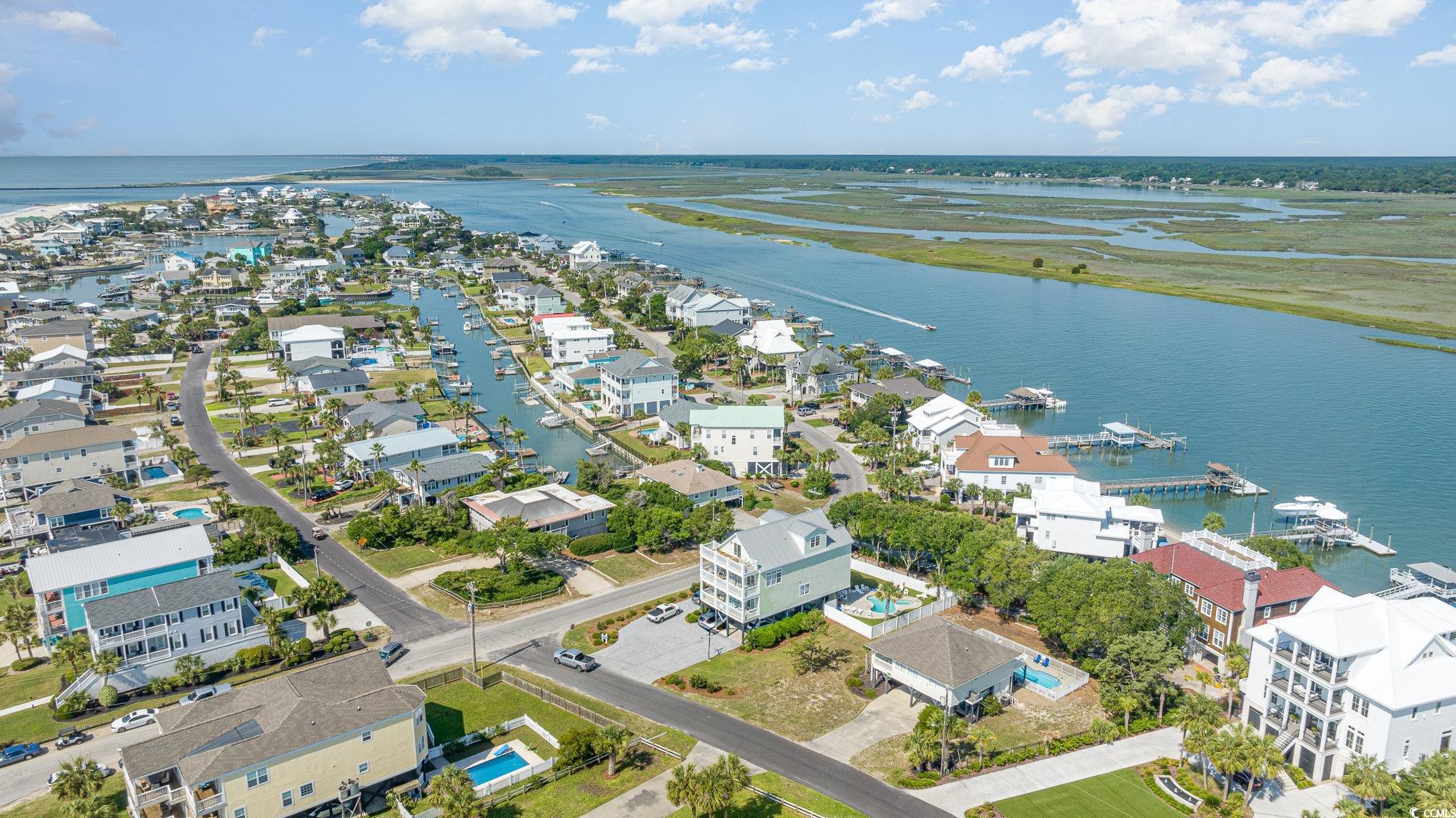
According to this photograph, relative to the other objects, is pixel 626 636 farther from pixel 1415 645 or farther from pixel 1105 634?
pixel 1415 645

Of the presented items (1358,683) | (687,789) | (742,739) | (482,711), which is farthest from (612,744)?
(1358,683)

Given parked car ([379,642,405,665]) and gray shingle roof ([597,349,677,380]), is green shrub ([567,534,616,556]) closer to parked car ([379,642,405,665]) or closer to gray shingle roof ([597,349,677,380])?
parked car ([379,642,405,665])

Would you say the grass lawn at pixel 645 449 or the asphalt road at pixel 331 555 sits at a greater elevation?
the grass lawn at pixel 645 449

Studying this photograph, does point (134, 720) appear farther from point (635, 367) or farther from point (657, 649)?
point (635, 367)

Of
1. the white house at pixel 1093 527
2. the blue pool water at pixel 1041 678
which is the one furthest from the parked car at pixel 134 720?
the white house at pixel 1093 527

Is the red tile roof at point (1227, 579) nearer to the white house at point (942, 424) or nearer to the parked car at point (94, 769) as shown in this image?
the white house at point (942, 424)

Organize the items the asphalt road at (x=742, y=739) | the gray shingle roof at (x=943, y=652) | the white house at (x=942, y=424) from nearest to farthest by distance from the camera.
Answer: the asphalt road at (x=742, y=739) → the gray shingle roof at (x=943, y=652) → the white house at (x=942, y=424)
